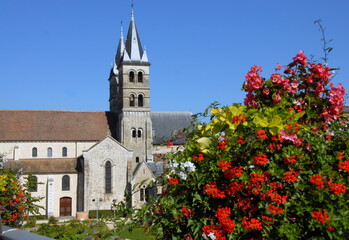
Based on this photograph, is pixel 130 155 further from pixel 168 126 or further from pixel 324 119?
pixel 324 119

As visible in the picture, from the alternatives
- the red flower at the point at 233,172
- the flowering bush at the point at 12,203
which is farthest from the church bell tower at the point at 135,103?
the red flower at the point at 233,172

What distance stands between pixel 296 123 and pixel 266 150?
378 millimetres

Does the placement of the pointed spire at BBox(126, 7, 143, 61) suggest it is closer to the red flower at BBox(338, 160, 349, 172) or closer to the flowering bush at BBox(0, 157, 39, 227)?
the flowering bush at BBox(0, 157, 39, 227)

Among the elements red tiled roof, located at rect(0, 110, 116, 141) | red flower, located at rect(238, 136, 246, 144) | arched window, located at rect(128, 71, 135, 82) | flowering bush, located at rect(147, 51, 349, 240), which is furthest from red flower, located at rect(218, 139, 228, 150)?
arched window, located at rect(128, 71, 135, 82)

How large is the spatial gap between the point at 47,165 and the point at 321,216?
40.1 metres

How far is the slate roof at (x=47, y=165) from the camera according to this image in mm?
39719

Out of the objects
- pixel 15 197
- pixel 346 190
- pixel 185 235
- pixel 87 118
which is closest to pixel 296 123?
pixel 346 190

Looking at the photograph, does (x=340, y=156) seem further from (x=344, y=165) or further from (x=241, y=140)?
(x=241, y=140)

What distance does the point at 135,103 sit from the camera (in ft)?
143

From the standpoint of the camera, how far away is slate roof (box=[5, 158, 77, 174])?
39719 mm

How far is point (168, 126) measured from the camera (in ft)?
151

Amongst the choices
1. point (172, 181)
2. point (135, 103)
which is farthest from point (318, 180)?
point (135, 103)

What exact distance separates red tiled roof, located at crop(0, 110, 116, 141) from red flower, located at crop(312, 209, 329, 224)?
40381 mm

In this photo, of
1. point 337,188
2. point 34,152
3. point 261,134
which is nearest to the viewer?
point 337,188
